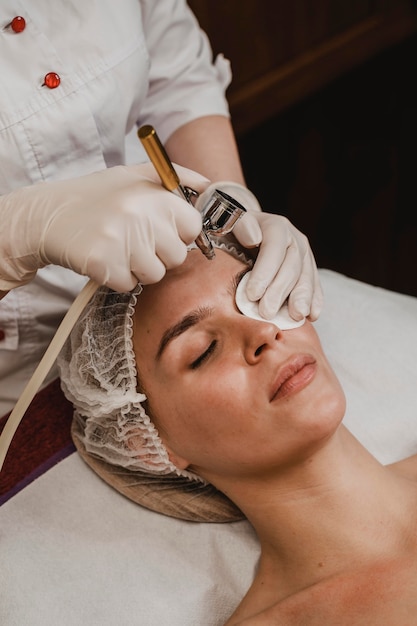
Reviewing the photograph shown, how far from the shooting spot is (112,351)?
1475 mm

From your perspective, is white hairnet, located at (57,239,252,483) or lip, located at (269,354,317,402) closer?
lip, located at (269,354,317,402)

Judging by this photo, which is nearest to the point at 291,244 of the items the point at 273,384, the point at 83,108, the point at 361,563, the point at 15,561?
the point at 273,384

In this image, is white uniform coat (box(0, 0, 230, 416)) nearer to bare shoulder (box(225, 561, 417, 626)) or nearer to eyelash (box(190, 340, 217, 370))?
eyelash (box(190, 340, 217, 370))

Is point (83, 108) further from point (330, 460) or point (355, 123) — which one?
point (355, 123)

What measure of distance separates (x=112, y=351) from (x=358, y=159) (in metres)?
1.96

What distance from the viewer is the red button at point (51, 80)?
1.51m

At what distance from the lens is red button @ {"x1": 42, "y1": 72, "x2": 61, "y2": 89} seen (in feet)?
4.96

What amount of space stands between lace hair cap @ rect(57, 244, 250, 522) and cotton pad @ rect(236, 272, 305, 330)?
4.5 inches

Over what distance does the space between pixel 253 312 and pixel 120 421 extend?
321 mm

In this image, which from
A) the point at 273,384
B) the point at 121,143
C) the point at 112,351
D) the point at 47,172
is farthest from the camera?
the point at 121,143

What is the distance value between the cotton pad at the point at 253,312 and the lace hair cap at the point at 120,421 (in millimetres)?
114

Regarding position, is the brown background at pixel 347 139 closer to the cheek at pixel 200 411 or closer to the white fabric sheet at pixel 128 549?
the white fabric sheet at pixel 128 549

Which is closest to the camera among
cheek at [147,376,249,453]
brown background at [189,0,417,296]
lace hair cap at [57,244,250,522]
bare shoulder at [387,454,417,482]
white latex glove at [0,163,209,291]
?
white latex glove at [0,163,209,291]

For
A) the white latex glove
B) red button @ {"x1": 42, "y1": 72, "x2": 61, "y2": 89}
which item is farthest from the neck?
red button @ {"x1": 42, "y1": 72, "x2": 61, "y2": 89}
